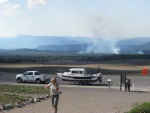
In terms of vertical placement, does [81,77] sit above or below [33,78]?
above

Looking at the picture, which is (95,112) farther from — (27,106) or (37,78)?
(37,78)

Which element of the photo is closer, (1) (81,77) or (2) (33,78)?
(1) (81,77)

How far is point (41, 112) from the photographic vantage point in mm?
17750

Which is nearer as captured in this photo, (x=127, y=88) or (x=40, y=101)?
(x=40, y=101)

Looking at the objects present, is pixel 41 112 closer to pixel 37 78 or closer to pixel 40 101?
pixel 40 101

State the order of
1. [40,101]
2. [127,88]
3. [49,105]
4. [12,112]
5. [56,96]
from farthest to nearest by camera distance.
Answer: [127,88] → [40,101] → [49,105] → [12,112] → [56,96]

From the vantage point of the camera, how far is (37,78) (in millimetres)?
43250

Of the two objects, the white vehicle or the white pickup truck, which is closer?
the white vehicle

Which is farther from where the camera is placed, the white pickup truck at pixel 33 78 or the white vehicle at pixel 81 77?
the white pickup truck at pixel 33 78

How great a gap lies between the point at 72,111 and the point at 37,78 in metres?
25.2

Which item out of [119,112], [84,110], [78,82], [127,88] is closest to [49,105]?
[84,110]

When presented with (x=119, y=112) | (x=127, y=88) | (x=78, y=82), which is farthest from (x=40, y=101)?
(x=78, y=82)

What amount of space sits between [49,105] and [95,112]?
3.44 metres

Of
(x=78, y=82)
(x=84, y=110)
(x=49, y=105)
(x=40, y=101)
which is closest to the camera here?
(x=84, y=110)
